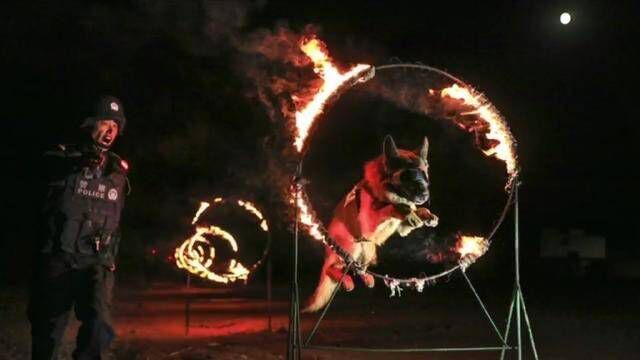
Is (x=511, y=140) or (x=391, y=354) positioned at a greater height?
(x=511, y=140)

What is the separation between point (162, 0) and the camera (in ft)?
57.1

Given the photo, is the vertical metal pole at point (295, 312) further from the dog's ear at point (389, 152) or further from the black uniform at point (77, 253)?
the black uniform at point (77, 253)

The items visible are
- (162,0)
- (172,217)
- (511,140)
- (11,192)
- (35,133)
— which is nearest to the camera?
(511,140)

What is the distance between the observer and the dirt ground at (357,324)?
14.5 metres

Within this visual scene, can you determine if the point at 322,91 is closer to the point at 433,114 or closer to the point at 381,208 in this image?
the point at 381,208

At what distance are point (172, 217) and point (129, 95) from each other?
8953mm

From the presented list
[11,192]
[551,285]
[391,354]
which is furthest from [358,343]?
[551,285]

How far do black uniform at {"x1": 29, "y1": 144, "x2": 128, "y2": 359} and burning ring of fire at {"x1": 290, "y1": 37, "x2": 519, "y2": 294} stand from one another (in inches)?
138

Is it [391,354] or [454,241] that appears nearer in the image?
[454,241]

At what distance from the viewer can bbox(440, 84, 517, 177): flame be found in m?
11.9

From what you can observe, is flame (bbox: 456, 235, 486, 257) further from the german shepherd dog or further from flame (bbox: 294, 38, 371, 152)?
flame (bbox: 294, 38, 371, 152)

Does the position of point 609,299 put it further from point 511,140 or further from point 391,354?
point 511,140

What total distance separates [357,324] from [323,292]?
7594 mm

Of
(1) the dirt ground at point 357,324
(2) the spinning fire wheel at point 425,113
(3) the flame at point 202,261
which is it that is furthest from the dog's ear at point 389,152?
(3) the flame at point 202,261
